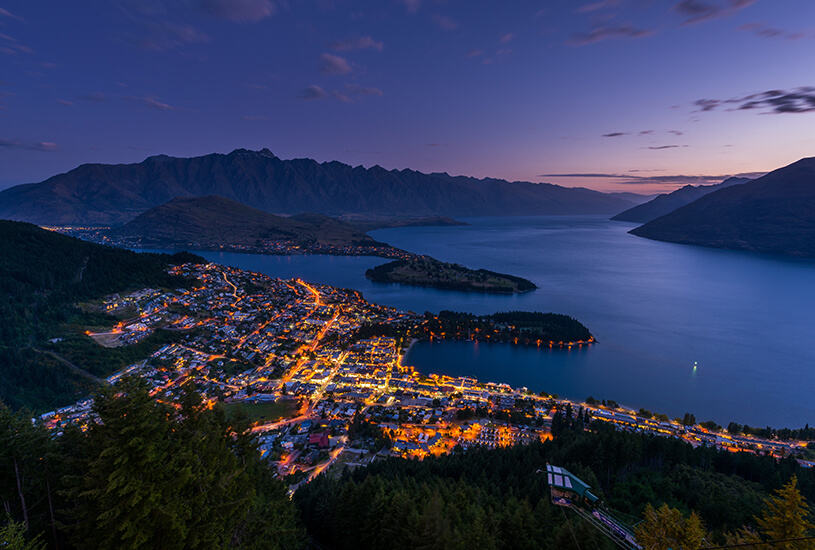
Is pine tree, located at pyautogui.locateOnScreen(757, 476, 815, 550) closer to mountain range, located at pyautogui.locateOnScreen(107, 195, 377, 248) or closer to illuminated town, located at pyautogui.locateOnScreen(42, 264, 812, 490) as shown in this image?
illuminated town, located at pyautogui.locateOnScreen(42, 264, 812, 490)

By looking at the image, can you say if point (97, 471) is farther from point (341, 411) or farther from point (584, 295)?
point (584, 295)

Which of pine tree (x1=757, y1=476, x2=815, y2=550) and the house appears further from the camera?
the house

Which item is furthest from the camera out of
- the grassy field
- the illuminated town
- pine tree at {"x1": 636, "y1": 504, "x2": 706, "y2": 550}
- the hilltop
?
the hilltop

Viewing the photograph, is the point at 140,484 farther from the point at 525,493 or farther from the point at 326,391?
the point at 326,391

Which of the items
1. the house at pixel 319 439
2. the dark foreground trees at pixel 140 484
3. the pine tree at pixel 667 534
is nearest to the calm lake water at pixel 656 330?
the house at pixel 319 439

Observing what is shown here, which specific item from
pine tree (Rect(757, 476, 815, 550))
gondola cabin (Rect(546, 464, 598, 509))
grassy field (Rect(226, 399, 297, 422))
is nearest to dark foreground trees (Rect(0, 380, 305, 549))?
gondola cabin (Rect(546, 464, 598, 509))
